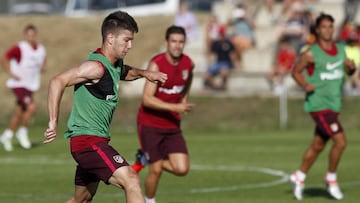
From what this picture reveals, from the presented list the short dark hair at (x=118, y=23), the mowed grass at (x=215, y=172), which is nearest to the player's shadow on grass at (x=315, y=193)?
the mowed grass at (x=215, y=172)

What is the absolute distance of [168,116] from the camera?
15297mm

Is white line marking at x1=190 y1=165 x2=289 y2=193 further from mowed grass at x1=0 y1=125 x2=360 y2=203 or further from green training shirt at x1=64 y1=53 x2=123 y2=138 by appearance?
green training shirt at x1=64 y1=53 x2=123 y2=138

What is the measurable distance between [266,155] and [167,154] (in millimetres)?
8220

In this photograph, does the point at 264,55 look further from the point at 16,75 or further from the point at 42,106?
the point at 16,75

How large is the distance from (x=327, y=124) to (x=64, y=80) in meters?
6.05

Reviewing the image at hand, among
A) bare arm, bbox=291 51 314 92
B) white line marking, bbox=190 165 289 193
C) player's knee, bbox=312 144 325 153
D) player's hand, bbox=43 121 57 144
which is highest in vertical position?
player's hand, bbox=43 121 57 144

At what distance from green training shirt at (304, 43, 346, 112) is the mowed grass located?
132cm

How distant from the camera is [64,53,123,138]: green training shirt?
436 inches

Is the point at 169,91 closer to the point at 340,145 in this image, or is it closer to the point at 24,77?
the point at 340,145

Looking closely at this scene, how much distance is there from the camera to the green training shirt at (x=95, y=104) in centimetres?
1107

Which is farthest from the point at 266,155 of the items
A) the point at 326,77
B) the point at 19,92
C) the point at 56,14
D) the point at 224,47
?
the point at 56,14

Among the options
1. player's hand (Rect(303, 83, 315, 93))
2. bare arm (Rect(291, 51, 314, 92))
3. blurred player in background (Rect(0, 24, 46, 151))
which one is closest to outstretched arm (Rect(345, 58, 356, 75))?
bare arm (Rect(291, 51, 314, 92))

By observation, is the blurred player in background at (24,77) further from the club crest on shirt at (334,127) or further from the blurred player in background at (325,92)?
the club crest on shirt at (334,127)

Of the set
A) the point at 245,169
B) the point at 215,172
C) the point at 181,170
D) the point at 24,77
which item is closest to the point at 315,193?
the point at 181,170
